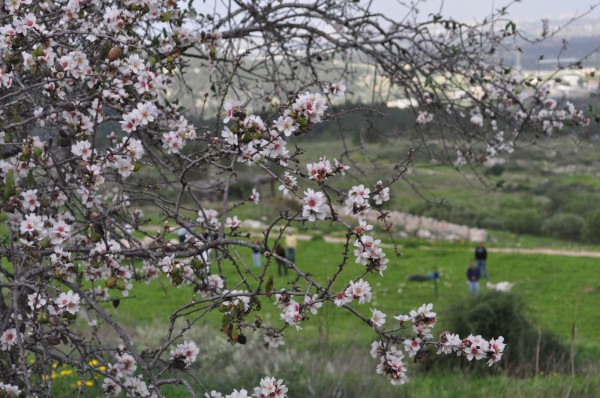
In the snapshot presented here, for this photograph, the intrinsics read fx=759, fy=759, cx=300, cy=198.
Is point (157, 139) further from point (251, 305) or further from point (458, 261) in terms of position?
point (458, 261)

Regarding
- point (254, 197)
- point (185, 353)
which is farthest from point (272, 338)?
point (254, 197)

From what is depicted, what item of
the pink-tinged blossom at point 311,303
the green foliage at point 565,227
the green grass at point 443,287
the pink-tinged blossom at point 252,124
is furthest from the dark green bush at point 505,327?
the green foliage at point 565,227

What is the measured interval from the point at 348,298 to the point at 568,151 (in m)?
79.1

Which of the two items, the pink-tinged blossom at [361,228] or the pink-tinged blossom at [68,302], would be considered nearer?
the pink-tinged blossom at [361,228]

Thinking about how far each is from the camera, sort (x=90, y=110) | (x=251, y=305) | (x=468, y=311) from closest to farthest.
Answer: (x=251, y=305) → (x=90, y=110) → (x=468, y=311)

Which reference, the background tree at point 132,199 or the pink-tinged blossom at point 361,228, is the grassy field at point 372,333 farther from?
the pink-tinged blossom at point 361,228

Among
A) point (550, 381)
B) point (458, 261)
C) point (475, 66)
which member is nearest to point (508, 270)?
point (458, 261)

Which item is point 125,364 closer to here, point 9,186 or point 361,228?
point 9,186

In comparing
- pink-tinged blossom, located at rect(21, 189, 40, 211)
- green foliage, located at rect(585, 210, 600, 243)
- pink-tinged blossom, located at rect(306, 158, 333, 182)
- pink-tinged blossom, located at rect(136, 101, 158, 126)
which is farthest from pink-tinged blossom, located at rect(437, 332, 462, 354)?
green foliage, located at rect(585, 210, 600, 243)

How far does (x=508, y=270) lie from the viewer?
23812 millimetres

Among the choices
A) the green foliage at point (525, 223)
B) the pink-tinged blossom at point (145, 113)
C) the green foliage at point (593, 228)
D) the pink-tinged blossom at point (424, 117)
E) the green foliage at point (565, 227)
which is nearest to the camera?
the pink-tinged blossom at point (145, 113)

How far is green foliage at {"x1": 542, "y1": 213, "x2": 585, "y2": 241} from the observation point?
38.1 metres

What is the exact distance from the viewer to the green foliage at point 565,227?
38125 millimetres

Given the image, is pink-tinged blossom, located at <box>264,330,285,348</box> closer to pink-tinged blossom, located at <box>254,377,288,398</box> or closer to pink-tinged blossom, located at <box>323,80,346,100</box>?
pink-tinged blossom, located at <box>254,377,288,398</box>
